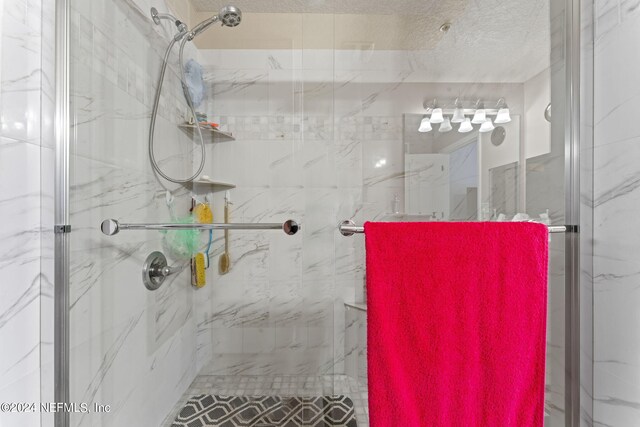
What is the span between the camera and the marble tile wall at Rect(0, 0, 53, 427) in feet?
2.29

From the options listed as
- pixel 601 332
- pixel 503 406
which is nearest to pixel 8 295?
pixel 503 406

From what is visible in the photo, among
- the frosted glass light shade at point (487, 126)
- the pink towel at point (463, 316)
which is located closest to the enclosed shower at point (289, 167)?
the frosted glass light shade at point (487, 126)

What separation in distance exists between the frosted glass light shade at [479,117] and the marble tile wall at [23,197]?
1.16 m

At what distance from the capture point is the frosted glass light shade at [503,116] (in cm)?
92

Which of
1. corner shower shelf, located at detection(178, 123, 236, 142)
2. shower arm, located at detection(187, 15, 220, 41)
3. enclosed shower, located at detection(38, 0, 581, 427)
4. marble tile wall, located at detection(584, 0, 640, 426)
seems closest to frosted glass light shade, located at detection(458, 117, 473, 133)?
enclosed shower, located at detection(38, 0, 581, 427)

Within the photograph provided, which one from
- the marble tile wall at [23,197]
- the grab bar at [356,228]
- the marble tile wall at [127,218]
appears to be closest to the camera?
the marble tile wall at [23,197]

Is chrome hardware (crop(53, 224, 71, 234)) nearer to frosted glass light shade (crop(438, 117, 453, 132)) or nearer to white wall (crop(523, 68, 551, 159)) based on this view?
frosted glass light shade (crop(438, 117, 453, 132))

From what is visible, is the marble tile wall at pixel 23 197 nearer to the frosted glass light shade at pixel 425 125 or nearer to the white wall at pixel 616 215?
the frosted glass light shade at pixel 425 125

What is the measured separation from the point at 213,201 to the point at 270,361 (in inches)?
20.2

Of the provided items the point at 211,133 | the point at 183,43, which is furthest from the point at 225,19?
the point at 211,133

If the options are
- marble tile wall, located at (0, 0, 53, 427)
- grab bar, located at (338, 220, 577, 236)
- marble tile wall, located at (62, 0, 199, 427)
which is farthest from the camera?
marble tile wall, located at (62, 0, 199, 427)

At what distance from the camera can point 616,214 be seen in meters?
0.79

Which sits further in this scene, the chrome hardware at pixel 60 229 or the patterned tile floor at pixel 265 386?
the patterned tile floor at pixel 265 386

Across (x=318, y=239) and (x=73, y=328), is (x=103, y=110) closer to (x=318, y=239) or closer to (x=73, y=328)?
(x=73, y=328)
